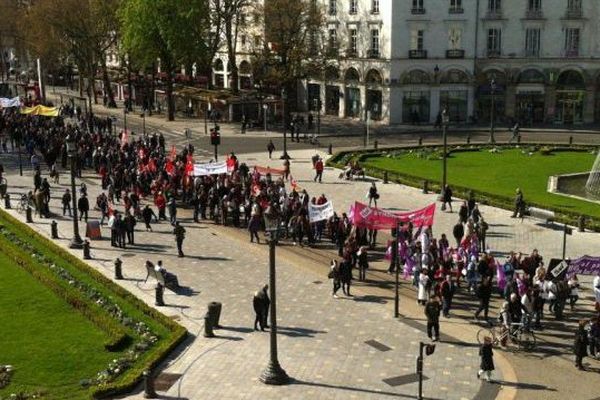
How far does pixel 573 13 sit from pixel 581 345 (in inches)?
Answer: 2501

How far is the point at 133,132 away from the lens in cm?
7538

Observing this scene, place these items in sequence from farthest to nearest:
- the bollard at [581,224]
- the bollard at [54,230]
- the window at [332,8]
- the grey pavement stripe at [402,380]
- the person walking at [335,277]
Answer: the window at [332,8] < the bollard at [581,224] < the bollard at [54,230] < the person walking at [335,277] < the grey pavement stripe at [402,380]

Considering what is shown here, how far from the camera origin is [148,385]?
21250 mm

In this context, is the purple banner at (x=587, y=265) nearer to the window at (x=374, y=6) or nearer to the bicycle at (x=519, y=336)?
the bicycle at (x=519, y=336)

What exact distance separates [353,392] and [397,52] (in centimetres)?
6286

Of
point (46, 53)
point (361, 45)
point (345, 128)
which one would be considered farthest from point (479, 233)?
point (46, 53)

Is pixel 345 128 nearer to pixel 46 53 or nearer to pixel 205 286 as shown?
pixel 46 53

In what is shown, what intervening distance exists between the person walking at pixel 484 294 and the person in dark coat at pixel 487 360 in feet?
15.0

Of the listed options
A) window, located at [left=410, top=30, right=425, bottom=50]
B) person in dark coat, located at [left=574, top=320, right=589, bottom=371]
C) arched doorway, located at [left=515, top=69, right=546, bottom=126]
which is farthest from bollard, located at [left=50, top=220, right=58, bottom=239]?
arched doorway, located at [left=515, top=69, right=546, bottom=126]

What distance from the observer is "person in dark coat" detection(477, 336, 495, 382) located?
2186 cm

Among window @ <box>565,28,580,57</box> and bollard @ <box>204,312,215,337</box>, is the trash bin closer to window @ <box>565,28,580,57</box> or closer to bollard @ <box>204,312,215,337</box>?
bollard @ <box>204,312,215,337</box>

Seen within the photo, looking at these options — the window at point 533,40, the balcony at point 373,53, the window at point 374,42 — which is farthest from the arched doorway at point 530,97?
the window at point 374,42

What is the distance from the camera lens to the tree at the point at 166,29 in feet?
261

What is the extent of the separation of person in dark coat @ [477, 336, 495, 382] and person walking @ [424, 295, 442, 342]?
Result: 2.73m
